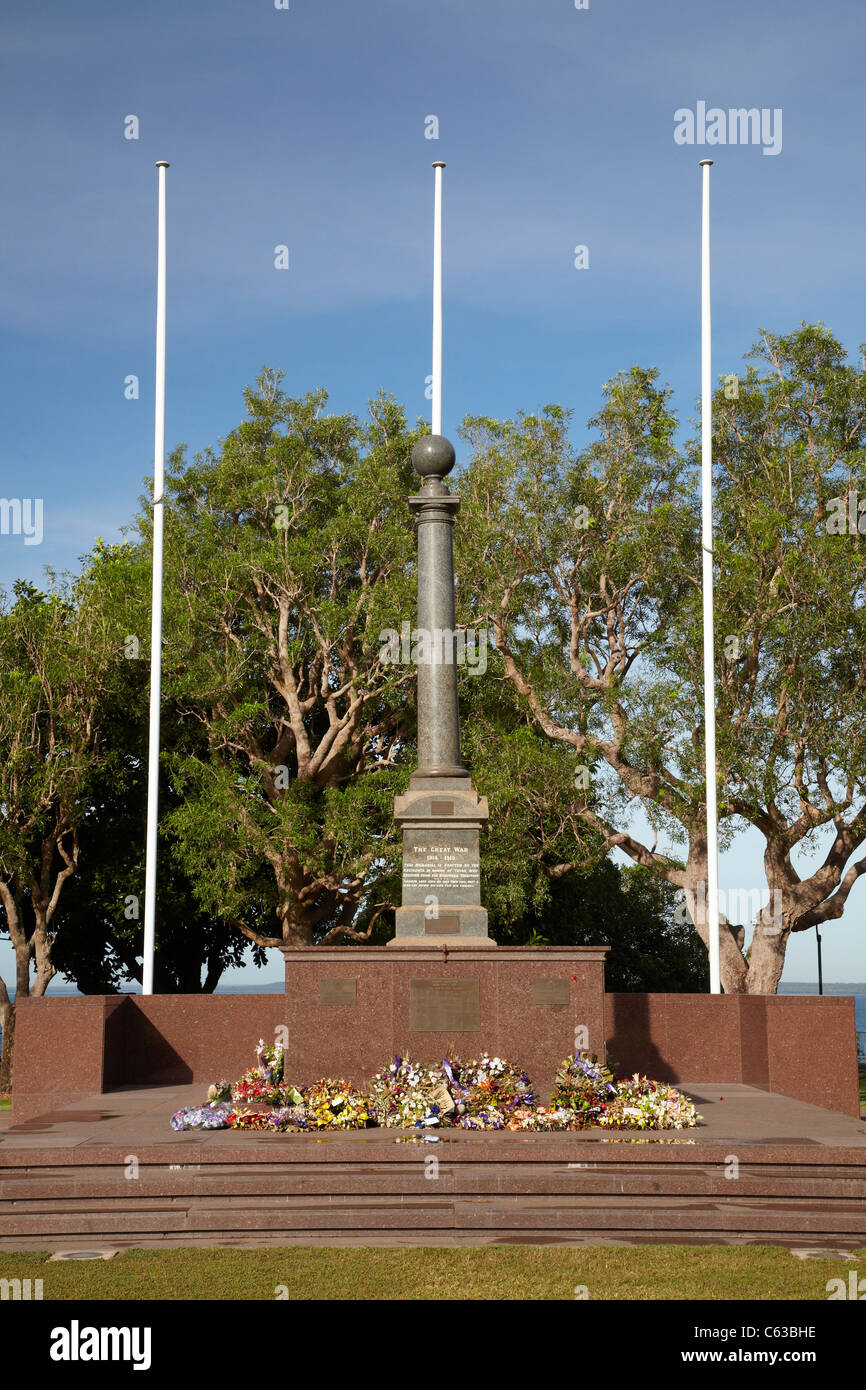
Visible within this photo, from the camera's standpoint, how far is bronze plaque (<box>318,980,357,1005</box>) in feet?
47.2

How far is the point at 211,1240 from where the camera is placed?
10172 millimetres

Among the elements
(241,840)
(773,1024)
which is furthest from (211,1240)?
(241,840)

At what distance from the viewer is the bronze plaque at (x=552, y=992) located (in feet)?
46.8

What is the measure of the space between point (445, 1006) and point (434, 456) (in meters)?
7.36

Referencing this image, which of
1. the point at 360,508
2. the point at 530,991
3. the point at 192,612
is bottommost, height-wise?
the point at 530,991

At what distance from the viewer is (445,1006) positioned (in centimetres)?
1429

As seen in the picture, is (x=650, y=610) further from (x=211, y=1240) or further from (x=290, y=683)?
(x=211, y=1240)

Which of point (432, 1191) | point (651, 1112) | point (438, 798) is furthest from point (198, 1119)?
point (438, 798)

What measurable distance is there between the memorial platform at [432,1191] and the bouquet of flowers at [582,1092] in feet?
1.67

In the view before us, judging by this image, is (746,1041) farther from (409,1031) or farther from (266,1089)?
(266,1089)

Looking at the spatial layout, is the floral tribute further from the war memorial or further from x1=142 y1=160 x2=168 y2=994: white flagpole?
x1=142 y1=160 x2=168 y2=994: white flagpole

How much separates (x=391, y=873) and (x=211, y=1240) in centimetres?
1637

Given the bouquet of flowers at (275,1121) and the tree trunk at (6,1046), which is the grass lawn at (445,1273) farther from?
the tree trunk at (6,1046)

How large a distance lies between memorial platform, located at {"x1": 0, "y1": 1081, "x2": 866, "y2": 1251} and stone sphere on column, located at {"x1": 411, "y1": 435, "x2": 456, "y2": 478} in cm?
895
